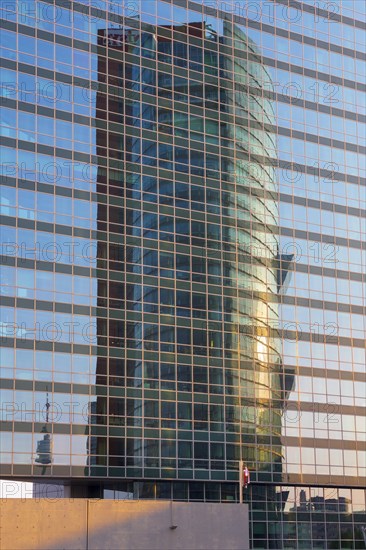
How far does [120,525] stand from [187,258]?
22.3m

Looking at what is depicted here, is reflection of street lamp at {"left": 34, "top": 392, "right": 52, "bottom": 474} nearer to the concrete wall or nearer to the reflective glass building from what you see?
the reflective glass building

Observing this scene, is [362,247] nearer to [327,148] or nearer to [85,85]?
[327,148]

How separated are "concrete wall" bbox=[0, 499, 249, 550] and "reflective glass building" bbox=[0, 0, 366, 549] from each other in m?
5.48

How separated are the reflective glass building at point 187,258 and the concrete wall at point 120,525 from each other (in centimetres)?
A: 548

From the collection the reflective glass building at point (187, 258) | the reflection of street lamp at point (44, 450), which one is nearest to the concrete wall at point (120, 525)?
the reflection of street lamp at point (44, 450)

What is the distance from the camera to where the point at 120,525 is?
65.1 m

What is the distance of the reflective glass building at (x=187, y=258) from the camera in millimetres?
71062

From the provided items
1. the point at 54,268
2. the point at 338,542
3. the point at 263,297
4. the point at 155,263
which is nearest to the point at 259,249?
the point at 263,297

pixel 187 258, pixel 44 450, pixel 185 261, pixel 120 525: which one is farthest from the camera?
pixel 187 258

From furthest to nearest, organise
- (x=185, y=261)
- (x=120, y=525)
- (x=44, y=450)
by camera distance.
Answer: (x=185, y=261)
(x=44, y=450)
(x=120, y=525)

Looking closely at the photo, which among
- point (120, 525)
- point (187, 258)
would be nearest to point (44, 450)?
point (120, 525)

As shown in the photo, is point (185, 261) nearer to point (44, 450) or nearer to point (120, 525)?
point (44, 450)

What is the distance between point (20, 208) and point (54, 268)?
194 inches

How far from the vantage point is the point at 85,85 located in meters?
75.6
